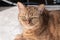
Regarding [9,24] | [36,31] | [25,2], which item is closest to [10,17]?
[9,24]

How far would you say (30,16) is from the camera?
1709 millimetres

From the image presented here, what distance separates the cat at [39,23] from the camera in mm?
1702

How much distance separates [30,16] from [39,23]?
96 millimetres

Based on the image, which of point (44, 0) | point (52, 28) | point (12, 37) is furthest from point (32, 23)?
point (44, 0)

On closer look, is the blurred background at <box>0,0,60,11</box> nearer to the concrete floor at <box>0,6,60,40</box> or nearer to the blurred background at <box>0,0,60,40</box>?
the blurred background at <box>0,0,60,40</box>

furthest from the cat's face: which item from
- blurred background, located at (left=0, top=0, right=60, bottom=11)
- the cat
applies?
blurred background, located at (left=0, top=0, right=60, bottom=11)

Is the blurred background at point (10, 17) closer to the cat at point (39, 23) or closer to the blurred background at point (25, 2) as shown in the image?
the blurred background at point (25, 2)

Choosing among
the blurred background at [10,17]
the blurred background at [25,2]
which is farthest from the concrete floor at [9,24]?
the blurred background at [25,2]

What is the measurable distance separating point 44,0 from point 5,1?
604 millimetres

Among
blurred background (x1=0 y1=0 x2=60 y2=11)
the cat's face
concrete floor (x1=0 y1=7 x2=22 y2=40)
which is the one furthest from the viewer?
blurred background (x1=0 y1=0 x2=60 y2=11)

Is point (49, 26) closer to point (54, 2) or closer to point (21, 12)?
point (21, 12)

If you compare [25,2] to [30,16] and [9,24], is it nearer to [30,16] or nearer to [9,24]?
[9,24]

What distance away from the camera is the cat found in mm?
1702

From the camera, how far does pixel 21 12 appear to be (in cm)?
176
